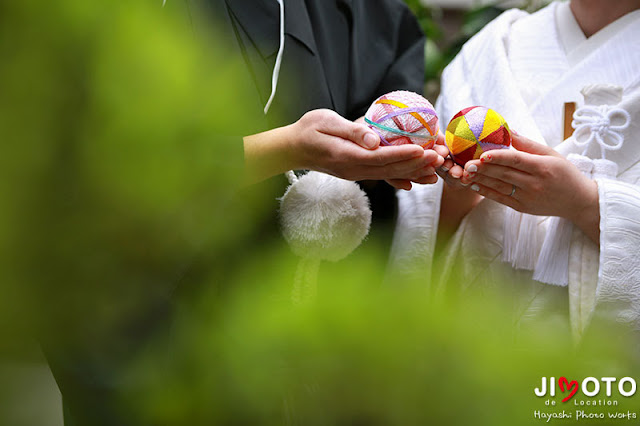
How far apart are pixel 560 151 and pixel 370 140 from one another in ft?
1.42

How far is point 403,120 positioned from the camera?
86 cm

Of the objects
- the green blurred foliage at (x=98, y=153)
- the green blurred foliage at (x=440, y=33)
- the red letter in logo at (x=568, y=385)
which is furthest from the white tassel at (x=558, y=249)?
the green blurred foliage at (x=440, y=33)

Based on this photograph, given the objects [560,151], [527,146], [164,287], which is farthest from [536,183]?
[164,287]

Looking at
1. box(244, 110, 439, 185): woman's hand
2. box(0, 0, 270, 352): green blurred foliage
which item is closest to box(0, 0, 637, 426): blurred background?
box(0, 0, 270, 352): green blurred foliage

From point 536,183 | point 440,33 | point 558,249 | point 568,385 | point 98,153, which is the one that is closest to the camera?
point 98,153

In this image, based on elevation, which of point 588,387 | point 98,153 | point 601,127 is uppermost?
point 601,127

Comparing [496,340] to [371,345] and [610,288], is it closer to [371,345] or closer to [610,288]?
[371,345]

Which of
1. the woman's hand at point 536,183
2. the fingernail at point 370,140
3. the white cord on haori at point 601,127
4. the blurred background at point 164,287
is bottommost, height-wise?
the blurred background at point 164,287

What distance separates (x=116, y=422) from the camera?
0.40 m

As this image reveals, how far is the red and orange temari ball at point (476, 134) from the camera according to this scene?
0.89 m

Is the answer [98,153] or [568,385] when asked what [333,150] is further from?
[98,153]

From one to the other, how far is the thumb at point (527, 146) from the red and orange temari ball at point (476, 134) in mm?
26

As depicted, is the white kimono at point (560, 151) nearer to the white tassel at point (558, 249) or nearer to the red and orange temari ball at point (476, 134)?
the white tassel at point (558, 249)

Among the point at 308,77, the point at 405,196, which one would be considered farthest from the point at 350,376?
the point at 405,196
